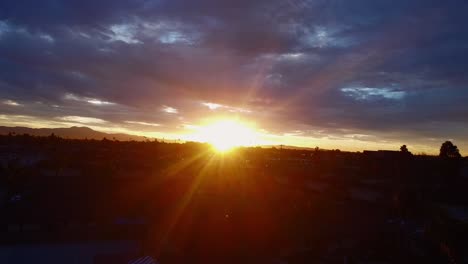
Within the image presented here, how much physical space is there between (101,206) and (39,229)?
533cm

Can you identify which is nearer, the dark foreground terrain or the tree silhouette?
the dark foreground terrain

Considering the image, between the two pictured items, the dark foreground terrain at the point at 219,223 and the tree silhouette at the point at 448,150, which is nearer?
the dark foreground terrain at the point at 219,223

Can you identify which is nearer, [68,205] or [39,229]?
[39,229]

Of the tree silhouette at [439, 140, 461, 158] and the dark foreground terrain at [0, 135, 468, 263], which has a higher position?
the tree silhouette at [439, 140, 461, 158]

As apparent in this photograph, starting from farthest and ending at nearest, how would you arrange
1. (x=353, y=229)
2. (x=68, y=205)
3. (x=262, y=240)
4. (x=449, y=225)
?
(x=68, y=205) → (x=353, y=229) → (x=262, y=240) → (x=449, y=225)

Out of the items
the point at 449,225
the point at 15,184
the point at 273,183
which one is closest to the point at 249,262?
the point at 449,225

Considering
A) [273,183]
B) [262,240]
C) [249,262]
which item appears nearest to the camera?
[249,262]

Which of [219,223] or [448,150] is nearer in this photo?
[219,223]

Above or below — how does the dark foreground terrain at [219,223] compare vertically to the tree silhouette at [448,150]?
below

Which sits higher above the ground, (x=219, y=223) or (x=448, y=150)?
(x=448, y=150)

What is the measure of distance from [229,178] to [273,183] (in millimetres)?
6867

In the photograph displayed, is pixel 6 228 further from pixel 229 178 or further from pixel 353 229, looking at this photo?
pixel 229 178

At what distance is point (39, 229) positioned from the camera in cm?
2666

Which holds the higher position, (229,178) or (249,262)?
(229,178)
